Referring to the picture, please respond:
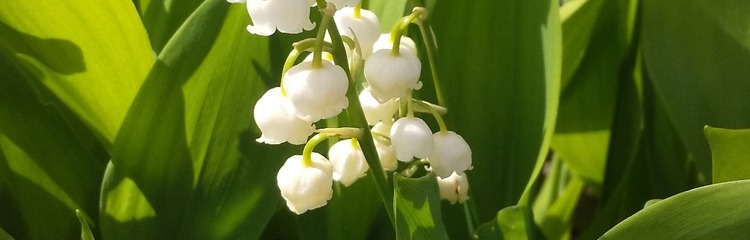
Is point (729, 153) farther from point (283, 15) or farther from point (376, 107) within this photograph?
point (283, 15)

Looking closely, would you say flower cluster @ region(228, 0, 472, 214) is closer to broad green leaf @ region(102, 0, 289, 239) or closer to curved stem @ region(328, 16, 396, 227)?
curved stem @ region(328, 16, 396, 227)

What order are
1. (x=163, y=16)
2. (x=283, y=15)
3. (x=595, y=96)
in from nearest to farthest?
(x=283, y=15), (x=163, y=16), (x=595, y=96)

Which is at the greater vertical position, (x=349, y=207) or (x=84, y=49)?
(x=84, y=49)

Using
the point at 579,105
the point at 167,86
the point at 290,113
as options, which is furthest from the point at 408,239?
the point at 579,105

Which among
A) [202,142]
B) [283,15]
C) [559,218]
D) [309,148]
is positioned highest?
[283,15]

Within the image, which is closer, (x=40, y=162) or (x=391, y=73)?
(x=391, y=73)

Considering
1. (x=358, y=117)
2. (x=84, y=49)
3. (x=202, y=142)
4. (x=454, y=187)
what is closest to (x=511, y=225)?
(x=454, y=187)

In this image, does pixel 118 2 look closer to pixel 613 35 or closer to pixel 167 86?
pixel 167 86
